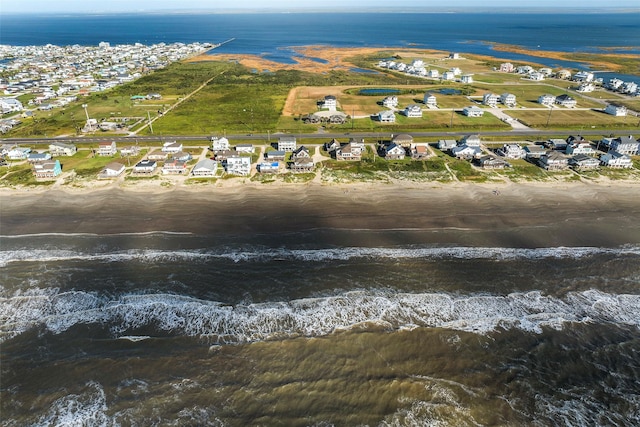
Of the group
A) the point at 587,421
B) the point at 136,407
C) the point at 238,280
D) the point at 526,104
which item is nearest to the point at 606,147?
the point at 526,104

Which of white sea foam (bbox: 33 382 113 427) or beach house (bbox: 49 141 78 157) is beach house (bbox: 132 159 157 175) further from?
white sea foam (bbox: 33 382 113 427)

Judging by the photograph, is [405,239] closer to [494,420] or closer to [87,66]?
[494,420]

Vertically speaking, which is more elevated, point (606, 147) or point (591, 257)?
point (606, 147)

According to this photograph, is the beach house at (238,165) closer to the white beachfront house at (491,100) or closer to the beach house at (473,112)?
the beach house at (473,112)

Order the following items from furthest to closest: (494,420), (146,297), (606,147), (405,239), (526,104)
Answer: (526,104) → (606,147) → (405,239) → (146,297) → (494,420)

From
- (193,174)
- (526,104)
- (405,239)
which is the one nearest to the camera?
(405,239)

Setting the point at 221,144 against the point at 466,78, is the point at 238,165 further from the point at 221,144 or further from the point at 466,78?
the point at 466,78

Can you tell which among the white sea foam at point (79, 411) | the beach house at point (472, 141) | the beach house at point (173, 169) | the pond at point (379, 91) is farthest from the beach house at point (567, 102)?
the white sea foam at point (79, 411)
